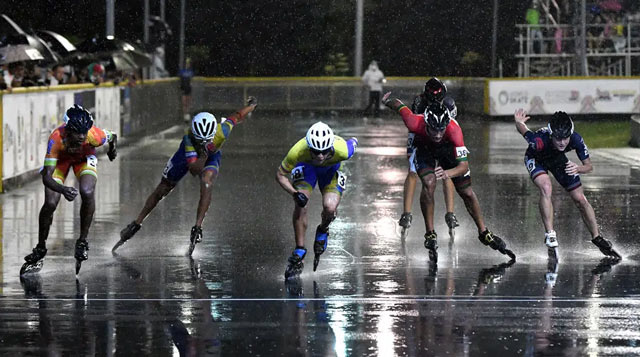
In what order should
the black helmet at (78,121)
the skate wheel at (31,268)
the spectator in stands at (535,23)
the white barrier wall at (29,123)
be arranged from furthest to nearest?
the spectator in stands at (535,23), the white barrier wall at (29,123), the skate wheel at (31,268), the black helmet at (78,121)

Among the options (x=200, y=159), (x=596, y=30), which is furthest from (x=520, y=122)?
(x=596, y=30)

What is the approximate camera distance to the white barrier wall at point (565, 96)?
136 ft

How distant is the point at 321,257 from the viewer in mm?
12969

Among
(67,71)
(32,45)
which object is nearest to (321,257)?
(32,45)

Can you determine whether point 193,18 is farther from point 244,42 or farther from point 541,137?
point 541,137

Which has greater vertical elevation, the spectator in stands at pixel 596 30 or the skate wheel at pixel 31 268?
the spectator in stands at pixel 596 30

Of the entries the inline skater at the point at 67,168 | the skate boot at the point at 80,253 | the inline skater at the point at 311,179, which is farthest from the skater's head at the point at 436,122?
the skate boot at the point at 80,253

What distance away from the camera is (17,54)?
23828mm

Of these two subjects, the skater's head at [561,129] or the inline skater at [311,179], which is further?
the skater's head at [561,129]

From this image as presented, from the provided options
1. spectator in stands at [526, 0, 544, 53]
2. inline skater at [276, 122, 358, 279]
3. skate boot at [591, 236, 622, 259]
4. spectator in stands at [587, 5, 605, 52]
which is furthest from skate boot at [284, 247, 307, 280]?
spectator in stands at [587, 5, 605, 52]

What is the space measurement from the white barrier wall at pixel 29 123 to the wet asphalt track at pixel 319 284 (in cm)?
54

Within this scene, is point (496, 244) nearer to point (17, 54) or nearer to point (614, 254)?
point (614, 254)

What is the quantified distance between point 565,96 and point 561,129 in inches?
1180

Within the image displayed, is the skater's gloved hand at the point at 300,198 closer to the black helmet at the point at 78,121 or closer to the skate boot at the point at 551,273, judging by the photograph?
the black helmet at the point at 78,121
